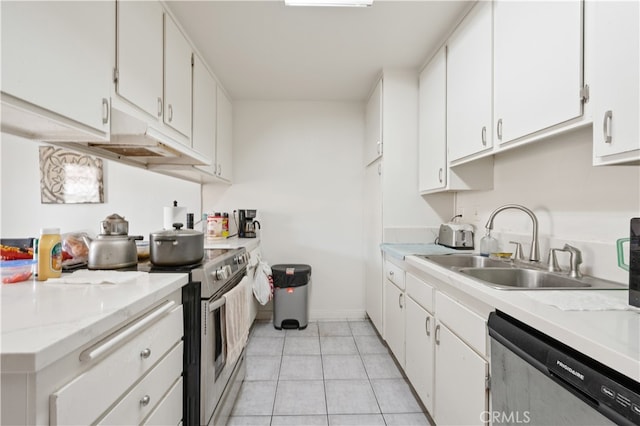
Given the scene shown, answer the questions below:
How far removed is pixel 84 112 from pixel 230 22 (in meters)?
1.23

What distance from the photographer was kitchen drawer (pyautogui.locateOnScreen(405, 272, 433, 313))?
5.00 feet

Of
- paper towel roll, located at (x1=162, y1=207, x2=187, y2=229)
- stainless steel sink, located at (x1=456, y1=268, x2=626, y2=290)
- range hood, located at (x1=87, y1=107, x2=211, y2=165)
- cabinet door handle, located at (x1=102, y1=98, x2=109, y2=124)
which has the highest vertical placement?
cabinet door handle, located at (x1=102, y1=98, x2=109, y2=124)

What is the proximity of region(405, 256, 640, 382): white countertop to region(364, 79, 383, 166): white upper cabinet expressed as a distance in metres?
1.74

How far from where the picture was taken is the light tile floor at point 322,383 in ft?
5.38

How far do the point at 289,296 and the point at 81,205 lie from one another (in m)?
1.82

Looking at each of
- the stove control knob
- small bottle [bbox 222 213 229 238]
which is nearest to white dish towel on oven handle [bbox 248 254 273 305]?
small bottle [bbox 222 213 229 238]

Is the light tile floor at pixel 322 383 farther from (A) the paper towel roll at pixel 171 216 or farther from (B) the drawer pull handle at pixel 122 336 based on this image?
(A) the paper towel roll at pixel 171 216

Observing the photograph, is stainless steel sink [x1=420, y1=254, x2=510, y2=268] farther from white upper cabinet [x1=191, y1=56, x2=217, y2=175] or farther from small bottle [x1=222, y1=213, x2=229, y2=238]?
small bottle [x1=222, y1=213, x2=229, y2=238]

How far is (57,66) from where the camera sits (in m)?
0.90

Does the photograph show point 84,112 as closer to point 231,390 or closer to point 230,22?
point 230,22

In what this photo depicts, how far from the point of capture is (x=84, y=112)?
1.03m

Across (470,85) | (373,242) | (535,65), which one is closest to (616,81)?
(535,65)

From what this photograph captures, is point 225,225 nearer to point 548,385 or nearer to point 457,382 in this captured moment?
point 457,382

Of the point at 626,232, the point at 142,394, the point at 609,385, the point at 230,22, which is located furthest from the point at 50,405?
the point at 230,22
